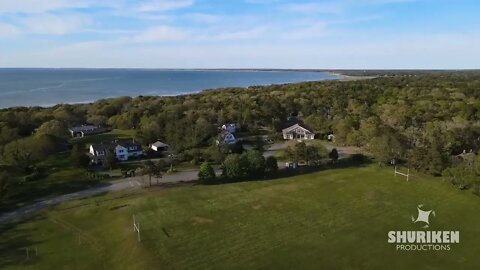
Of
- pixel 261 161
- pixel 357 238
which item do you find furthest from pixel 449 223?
pixel 261 161

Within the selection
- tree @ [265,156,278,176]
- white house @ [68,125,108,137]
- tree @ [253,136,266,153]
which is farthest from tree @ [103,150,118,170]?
white house @ [68,125,108,137]

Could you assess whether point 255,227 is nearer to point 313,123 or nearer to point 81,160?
point 81,160

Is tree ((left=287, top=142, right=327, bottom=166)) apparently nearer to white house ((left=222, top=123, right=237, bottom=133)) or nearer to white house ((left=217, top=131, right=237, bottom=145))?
white house ((left=217, top=131, right=237, bottom=145))

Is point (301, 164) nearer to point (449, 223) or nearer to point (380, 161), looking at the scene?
point (380, 161)

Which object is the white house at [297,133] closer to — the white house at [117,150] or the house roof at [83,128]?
the white house at [117,150]

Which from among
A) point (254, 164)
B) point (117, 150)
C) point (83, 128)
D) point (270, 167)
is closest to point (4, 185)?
point (117, 150)

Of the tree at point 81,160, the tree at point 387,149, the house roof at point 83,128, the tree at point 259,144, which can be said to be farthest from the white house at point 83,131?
the tree at point 387,149

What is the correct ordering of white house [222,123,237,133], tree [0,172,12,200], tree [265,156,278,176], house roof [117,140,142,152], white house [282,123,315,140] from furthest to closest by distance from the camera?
1. white house [222,123,237,133]
2. white house [282,123,315,140]
3. house roof [117,140,142,152]
4. tree [265,156,278,176]
5. tree [0,172,12,200]
